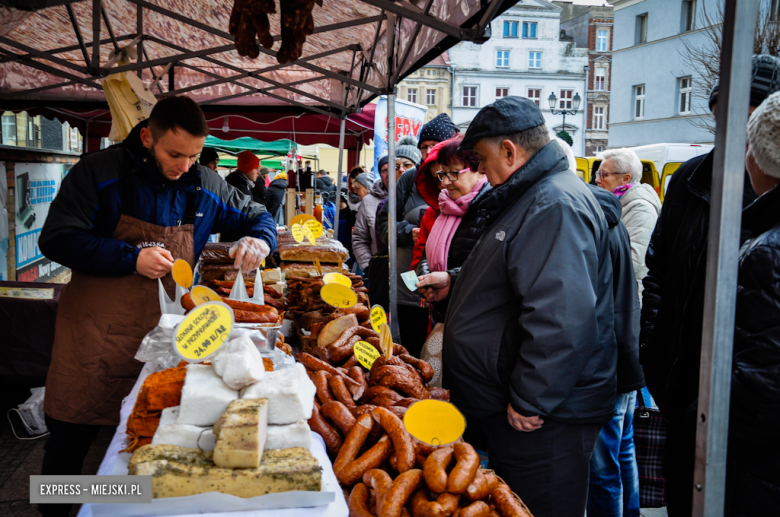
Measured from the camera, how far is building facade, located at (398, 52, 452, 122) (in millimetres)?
45906

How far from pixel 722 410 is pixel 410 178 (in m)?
3.68

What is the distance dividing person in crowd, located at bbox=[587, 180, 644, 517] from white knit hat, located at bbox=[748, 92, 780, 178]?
747 mm

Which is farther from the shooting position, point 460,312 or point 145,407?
point 460,312

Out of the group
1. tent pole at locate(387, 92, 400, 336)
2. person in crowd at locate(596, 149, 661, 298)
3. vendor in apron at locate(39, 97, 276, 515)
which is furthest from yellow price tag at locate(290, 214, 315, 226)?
person in crowd at locate(596, 149, 661, 298)

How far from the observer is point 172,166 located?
92.7 inches

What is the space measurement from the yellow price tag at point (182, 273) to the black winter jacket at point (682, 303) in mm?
1856

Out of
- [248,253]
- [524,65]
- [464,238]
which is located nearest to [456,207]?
[464,238]

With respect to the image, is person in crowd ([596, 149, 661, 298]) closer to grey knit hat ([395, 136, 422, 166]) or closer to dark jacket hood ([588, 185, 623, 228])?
grey knit hat ([395, 136, 422, 166])

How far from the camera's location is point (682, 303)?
1927mm

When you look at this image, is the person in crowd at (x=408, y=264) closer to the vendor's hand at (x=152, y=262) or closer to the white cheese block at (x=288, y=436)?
the vendor's hand at (x=152, y=262)

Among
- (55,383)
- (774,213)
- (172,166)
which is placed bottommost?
(55,383)

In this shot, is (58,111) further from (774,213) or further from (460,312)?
(774,213)

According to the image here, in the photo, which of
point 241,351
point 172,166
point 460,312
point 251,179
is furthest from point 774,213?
point 251,179

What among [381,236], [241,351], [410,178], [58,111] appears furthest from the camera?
[58,111]
